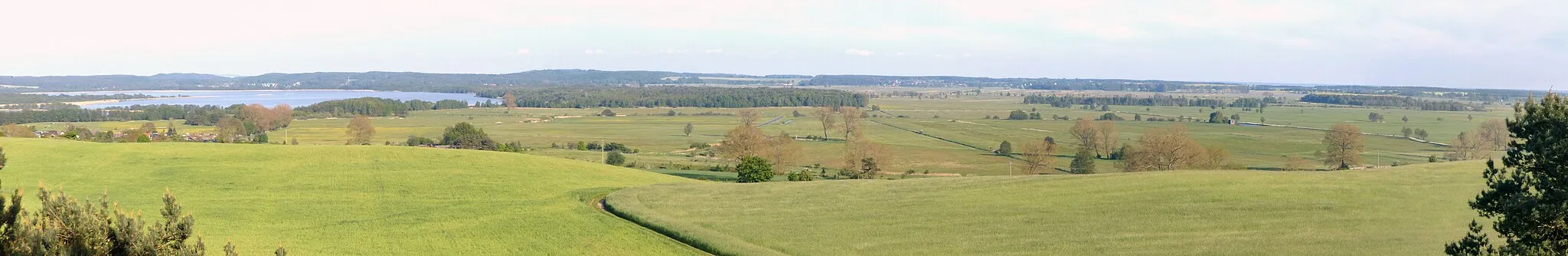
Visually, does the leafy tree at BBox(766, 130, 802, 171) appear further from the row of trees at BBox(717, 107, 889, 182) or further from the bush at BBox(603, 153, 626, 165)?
the bush at BBox(603, 153, 626, 165)

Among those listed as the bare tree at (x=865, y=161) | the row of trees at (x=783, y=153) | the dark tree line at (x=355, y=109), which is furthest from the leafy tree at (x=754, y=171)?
the dark tree line at (x=355, y=109)

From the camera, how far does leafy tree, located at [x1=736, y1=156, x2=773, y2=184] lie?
59812 millimetres

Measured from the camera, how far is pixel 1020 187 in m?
43.6

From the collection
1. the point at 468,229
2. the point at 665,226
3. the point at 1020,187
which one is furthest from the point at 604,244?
the point at 1020,187

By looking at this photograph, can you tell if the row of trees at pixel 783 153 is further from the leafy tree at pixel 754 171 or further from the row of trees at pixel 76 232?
the row of trees at pixel 76 232

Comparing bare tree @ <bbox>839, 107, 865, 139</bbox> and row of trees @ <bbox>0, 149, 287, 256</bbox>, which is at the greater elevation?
row of trees @ <bbox>0, 149, 287, 256</bbox>

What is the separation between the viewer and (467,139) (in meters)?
94.9

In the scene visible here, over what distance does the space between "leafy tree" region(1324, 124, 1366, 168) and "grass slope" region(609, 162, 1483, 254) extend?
30.0 metres

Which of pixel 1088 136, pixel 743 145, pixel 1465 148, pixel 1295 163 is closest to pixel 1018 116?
pixel 1088 136

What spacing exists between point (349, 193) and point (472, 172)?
846cm

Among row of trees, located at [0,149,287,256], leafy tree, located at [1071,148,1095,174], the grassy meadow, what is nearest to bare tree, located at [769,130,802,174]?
the grassy meadow

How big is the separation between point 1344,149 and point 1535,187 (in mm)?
63512

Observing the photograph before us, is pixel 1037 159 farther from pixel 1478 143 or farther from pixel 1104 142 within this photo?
pixel 1478 143

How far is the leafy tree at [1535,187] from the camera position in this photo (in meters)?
18.3
